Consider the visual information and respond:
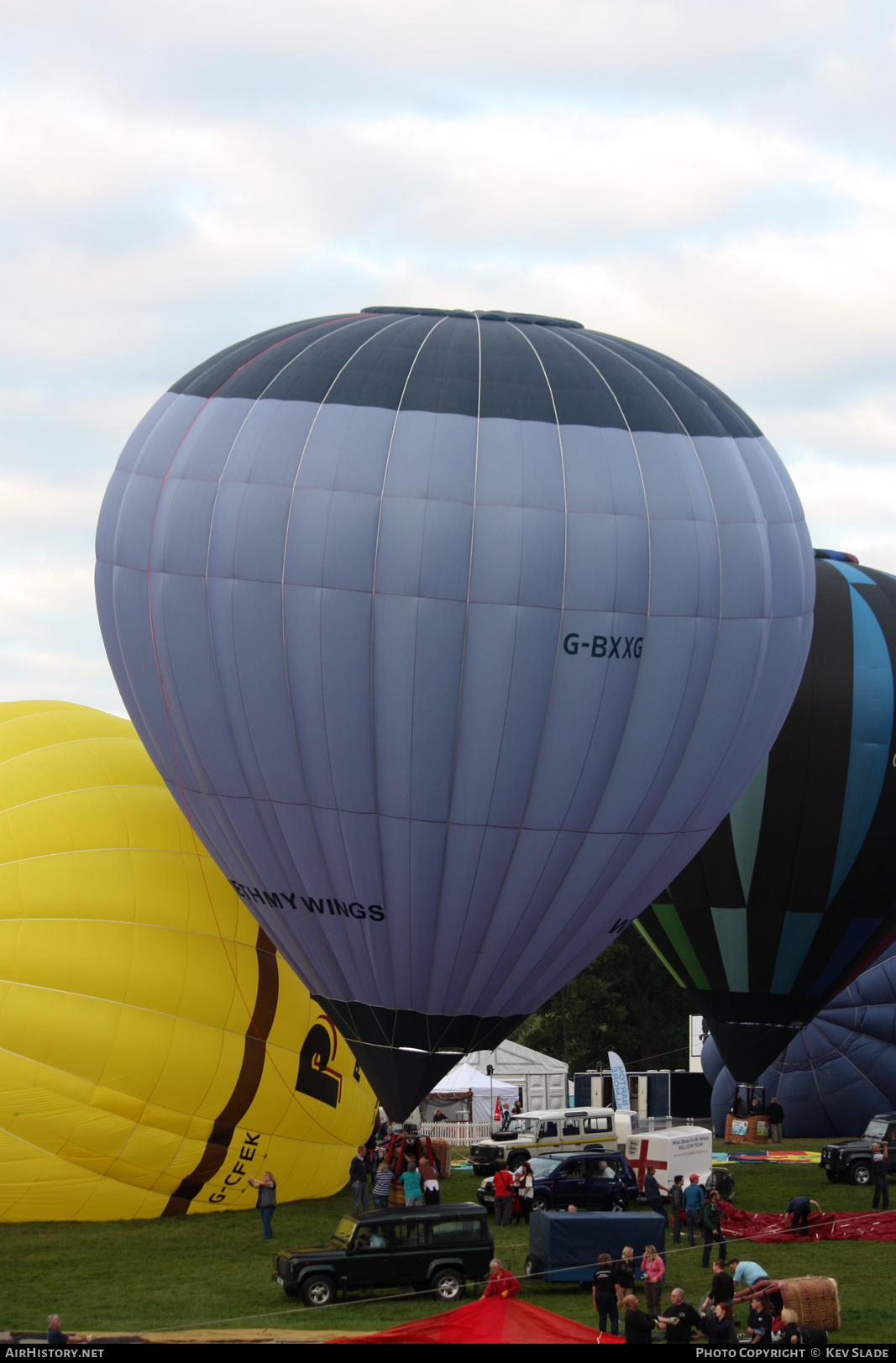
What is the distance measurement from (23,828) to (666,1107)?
60.2 ft

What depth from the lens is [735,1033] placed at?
78.2 ft

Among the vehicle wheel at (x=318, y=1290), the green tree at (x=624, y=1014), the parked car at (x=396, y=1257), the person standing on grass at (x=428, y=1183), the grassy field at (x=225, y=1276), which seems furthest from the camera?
the green tree at (x=624, y=1014)

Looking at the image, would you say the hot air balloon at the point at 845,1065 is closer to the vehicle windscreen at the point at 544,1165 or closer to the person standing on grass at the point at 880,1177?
the person standing on grass at the point at 880,1177

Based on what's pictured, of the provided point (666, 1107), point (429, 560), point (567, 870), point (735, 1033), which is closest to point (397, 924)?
point (567, 870)

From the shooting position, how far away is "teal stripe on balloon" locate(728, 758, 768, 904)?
75.8ft

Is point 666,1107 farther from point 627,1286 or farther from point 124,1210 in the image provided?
point 627,1286

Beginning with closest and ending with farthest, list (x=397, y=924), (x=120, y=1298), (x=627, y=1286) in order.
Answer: (x=627, y=1286)
(x=120, y=1298)
(x=397, y=924)

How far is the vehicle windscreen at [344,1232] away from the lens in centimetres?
1566

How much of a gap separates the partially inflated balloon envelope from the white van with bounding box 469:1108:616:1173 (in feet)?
22.5

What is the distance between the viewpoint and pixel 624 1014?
46938 mm

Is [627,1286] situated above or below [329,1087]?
below

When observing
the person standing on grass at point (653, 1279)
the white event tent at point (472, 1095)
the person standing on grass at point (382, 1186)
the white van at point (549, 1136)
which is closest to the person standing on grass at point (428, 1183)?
the person standing on grass at point (382, 1186)

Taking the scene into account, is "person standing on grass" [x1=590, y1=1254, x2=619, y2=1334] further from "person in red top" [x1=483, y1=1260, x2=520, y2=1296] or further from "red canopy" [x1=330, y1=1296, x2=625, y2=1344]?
"red canopy" [x1=330, y1=1296, x2=625, y2=1344]

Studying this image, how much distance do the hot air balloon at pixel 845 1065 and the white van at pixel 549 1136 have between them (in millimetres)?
6221
